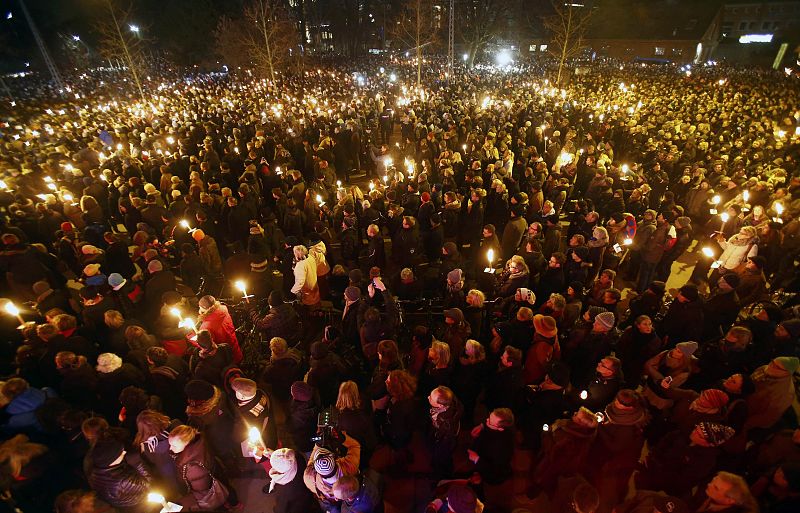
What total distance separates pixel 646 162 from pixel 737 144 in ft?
7.90

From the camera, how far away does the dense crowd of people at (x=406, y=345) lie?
359 centimetres

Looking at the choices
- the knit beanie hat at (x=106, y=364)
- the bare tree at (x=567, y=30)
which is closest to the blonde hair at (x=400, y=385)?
the knit beanie hat at (x=106, y=364)

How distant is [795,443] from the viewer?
3.36m

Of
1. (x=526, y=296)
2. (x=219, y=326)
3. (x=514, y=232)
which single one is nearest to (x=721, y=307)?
(x=526, y=296)

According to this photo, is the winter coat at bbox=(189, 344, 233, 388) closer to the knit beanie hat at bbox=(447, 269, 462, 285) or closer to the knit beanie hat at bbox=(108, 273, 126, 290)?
the knit beanie hat at bbox=(108, 273, 126, 290)

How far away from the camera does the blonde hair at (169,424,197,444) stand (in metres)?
3.47

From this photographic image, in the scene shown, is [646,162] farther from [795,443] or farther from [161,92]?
[161,92]

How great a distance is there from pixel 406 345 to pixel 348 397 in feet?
8.65

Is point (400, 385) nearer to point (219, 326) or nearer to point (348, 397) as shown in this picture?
point (348, 397)

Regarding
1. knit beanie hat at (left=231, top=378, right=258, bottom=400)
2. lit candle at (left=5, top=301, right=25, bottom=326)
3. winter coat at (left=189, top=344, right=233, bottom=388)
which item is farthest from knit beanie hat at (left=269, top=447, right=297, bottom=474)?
lit candle at (left=5, top=301, right=25, bottom=326)

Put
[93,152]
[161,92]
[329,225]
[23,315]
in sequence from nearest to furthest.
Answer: [23,315] < [329,225] < [93,152] < [161,92]

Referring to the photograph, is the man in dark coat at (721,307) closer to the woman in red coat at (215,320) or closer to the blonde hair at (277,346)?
the blonde hair at (277,346)

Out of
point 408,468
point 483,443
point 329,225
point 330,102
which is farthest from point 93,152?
point 483,443

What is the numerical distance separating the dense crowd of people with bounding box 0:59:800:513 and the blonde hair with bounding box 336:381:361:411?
3 centimetres
